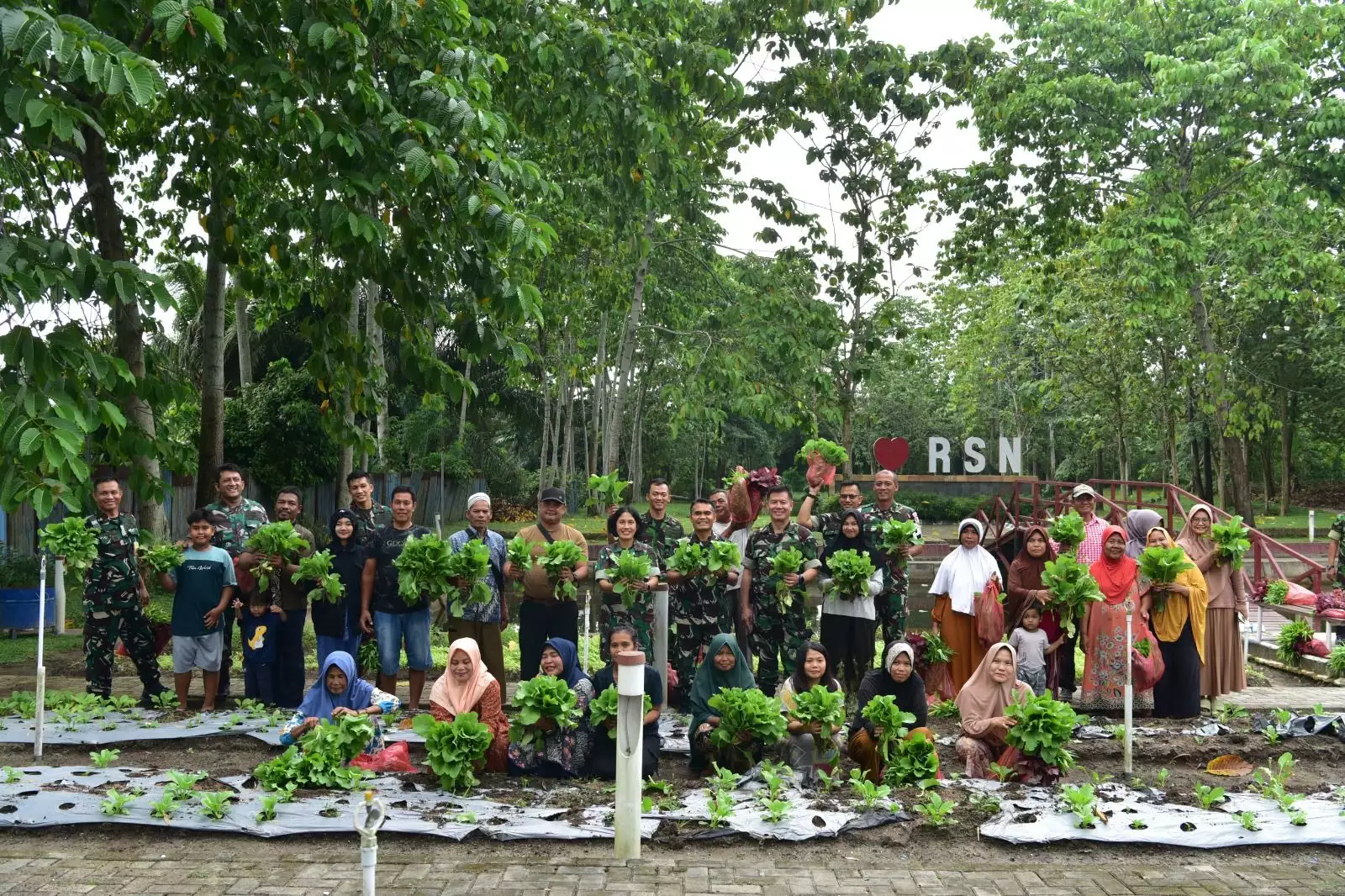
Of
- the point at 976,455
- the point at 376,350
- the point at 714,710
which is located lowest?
the point at 714,710

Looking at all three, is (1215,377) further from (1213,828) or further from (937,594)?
(1213,828)

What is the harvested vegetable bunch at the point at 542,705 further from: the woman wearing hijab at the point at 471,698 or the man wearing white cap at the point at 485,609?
the man wearing white cap at the point at 485,609

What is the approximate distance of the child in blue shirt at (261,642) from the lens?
31.1ft

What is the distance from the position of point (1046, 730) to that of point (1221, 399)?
20820 millimetres

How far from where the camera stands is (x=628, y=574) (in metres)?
8.90

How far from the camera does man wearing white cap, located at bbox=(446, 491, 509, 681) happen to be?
9.31 meters

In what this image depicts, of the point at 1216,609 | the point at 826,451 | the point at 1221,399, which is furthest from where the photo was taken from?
the point at 1221,399

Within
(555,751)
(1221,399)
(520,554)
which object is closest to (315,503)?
(520,554)

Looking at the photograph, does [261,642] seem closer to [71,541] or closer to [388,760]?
[71,541]

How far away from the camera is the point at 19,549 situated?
17750mm

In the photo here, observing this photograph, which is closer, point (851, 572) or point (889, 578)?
point (851, 572)

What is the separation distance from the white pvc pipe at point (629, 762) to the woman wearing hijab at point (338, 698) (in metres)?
2.33

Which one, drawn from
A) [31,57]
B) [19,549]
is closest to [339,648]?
[31,57]

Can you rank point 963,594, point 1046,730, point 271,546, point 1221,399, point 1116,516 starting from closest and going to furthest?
point 1046,730 → point 271,546 → point 963,594 → point 1116,516 → point 1221,399
